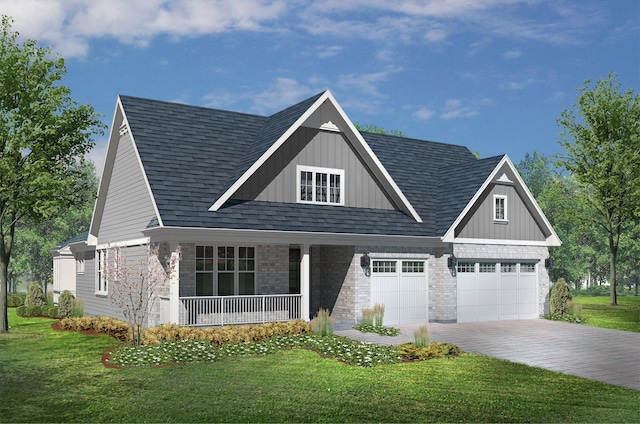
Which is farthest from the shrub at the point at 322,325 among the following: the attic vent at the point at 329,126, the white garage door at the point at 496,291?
the white garage door at the point at 496,291

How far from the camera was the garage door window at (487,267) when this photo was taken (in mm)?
25562

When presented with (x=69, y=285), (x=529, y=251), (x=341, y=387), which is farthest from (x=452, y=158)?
(x=69, y=285)

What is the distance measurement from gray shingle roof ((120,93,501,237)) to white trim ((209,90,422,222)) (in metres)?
0.32

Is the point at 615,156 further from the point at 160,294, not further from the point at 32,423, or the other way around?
the point at 32,423

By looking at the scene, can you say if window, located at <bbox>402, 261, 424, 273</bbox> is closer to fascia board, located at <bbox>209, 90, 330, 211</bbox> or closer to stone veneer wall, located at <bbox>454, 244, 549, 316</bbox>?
stone veneer wall, located at <bbox>454, 244, 549, 316</bbox>

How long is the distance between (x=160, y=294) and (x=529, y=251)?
15.2 m

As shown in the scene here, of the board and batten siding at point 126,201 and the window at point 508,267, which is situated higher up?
the board and batten siding at point 126,201

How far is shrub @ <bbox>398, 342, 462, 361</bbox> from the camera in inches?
622

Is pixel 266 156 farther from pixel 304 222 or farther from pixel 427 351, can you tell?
pixel 427 351

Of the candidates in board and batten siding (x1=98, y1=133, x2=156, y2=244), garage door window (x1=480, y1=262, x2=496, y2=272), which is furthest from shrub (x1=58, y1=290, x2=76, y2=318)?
garage door window (x1=480, y1=262, x2=496, y2=272)

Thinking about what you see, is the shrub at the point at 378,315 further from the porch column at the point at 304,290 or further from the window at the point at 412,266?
the window at the point at 412,266

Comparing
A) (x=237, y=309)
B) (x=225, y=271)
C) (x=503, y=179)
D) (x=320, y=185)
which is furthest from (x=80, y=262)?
(x=503, y=179)

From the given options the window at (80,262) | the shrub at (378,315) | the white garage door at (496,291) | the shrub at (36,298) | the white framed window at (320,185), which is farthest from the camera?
the shrub at (36,298)

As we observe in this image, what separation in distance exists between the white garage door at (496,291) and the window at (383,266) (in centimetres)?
291
